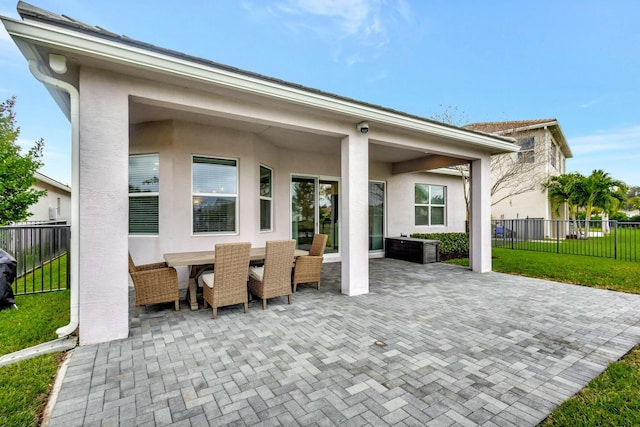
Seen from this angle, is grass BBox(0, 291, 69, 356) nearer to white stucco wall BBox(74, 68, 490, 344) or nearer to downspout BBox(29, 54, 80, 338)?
downspout BBox(29, 54, 80, 338)

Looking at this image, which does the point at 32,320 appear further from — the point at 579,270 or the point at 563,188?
the point at 563,188

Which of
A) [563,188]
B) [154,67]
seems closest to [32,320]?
[154,67]

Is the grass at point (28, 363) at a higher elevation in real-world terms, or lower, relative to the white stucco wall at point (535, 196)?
lower

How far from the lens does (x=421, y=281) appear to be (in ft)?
21.6

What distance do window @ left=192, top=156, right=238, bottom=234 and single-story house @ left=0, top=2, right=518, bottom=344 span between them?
22 mm

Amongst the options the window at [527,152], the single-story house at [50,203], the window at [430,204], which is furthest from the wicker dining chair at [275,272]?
the window at [527,152]

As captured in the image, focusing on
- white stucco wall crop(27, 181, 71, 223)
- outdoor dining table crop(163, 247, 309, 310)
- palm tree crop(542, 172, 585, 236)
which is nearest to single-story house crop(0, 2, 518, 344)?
outdoor dining table crop(163, 247, 309, 310)

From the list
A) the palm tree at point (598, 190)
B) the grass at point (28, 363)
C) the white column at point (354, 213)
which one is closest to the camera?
the grass at point (28, 363)

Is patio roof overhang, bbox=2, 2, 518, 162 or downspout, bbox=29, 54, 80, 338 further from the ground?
patio roof overhang, bbox=2, 2, 518, 162

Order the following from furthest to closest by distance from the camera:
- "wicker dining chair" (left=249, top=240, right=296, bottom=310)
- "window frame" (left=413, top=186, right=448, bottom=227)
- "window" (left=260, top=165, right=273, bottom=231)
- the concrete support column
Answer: "window frame" (left=413, top=186, right=448, bottom=227) < "window" (left=260, top=165, right=273, bottom=231) < "wicker dining chair" (left=249, top=240, right=296, bottom=310) < the concrete support column

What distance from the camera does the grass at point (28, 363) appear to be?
2205 millimetres

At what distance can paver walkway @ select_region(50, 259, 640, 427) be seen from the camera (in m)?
2.18

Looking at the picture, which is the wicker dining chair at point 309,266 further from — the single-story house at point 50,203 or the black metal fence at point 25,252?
the single-story house at point 50,203

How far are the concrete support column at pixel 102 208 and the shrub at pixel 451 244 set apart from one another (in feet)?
29.8
